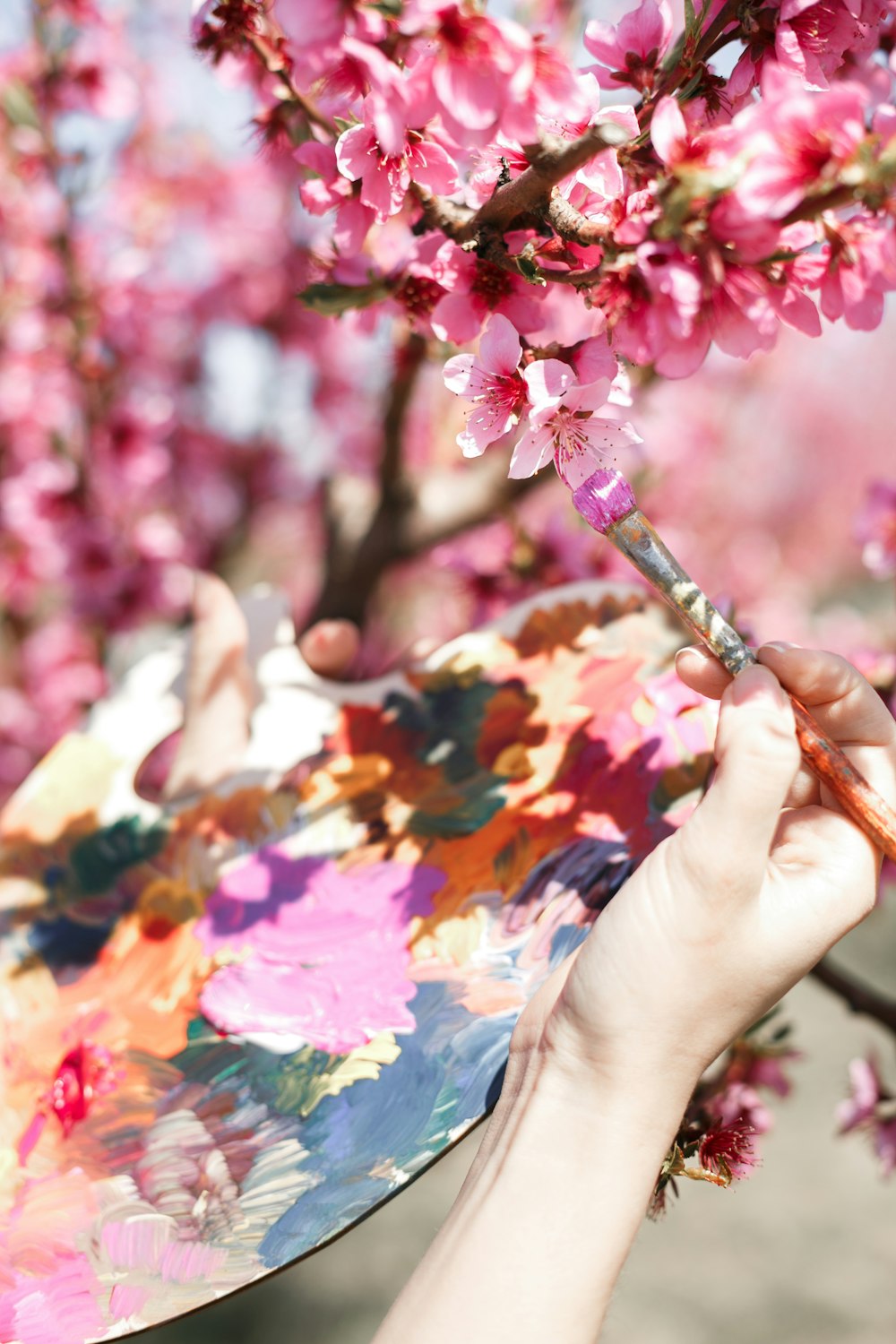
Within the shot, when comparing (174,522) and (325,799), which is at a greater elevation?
(325,799)

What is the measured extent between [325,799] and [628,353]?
50 cm

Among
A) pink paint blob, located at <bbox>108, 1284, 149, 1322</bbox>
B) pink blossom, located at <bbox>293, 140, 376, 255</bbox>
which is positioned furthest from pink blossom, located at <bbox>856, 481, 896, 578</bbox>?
pink paint blob, located at <bbox>108, 1284, 149, 1322</bbox>

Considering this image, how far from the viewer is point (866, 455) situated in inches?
219

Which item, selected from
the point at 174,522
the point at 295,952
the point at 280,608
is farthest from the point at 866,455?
the point at 295,952

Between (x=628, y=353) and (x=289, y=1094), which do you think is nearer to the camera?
(x=628, y=353)

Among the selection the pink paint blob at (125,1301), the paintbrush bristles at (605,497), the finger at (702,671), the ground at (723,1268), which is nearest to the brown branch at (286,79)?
the paintbrush bristles at (605,497)

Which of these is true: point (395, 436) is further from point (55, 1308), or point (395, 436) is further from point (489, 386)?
point (55, 1308)

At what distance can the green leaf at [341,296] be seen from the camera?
75 cm

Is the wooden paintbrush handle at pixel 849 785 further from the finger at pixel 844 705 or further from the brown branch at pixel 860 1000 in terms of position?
the brown branch at pixel 860 1000

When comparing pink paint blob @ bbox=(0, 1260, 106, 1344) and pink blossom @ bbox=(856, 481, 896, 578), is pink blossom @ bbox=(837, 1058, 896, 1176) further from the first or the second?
pink paint blob @ bbox=(0, 1260, 106, 1344)

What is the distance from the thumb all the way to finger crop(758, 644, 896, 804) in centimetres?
5

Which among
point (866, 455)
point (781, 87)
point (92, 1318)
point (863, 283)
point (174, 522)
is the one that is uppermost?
point (781, 87)

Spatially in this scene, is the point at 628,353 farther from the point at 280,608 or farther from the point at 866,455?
the point at 866,455

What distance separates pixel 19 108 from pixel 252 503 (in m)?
1.10
